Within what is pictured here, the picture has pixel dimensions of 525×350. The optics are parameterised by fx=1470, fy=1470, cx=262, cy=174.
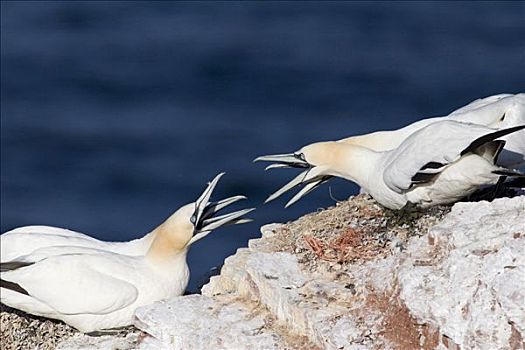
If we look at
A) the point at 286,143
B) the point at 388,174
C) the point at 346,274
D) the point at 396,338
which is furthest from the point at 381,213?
the point at 286,143

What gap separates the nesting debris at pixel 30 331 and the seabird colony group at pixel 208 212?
11 centimetres

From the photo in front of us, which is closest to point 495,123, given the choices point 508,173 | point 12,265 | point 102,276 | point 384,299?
point 508,173

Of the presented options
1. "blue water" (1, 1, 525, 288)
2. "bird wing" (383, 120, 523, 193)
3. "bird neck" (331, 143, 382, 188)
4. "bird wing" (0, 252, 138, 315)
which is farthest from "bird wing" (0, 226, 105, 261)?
"blue water" (1, 1, 525, 288)

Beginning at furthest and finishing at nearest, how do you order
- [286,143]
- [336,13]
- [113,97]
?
1. [336,13]
2. [113,97]
3. [286,143]

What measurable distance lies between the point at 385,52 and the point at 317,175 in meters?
14.2

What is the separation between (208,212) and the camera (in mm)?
9742

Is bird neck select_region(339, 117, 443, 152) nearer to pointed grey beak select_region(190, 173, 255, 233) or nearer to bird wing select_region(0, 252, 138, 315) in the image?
pointed grey beak select_region(190, 173, 255, 233)

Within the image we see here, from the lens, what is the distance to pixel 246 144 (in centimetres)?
2112

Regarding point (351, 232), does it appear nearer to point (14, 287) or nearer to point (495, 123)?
point (495, 123)

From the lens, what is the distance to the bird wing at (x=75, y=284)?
926cm

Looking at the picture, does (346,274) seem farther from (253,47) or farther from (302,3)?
(302,3)

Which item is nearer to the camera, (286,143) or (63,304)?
(63,304)

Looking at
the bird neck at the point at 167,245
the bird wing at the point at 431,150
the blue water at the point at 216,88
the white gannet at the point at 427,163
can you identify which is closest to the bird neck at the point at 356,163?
the white gannet at the point at 427,163

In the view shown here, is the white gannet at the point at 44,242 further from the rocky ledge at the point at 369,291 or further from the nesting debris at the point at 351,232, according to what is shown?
the nesting debris at the point at 351,232
